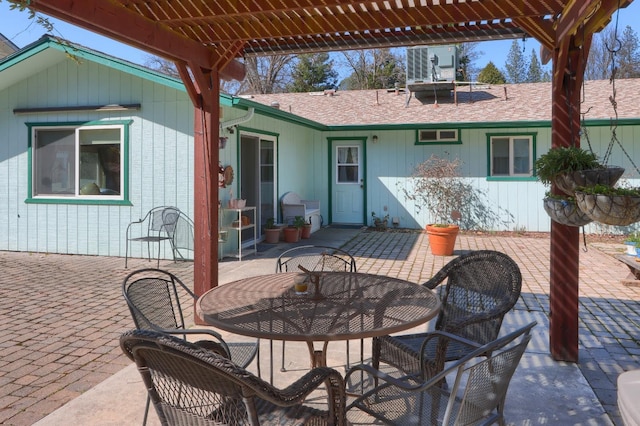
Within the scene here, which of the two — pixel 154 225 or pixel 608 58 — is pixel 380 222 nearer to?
pixel 154 225

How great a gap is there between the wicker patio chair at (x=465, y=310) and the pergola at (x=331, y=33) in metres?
0.87

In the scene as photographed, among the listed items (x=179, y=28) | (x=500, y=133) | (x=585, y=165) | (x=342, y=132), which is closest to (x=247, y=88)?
(x=342, y=132)

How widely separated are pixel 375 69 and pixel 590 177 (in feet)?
74.7

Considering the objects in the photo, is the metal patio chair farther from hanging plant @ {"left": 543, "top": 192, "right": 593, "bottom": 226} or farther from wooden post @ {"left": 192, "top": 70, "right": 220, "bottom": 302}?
hanging plant @ {"left": 543, "top": 192, "right": 593, "bottom": 226}

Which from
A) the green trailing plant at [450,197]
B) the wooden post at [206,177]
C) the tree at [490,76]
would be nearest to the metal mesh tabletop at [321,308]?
the wooden post at [206,177]

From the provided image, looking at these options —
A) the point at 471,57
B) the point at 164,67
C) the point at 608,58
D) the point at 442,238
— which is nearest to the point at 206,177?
the point at 442,238

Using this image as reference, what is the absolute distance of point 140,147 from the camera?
24.9ft

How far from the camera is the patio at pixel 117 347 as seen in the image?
274 cm

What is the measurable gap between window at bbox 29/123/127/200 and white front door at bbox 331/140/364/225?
550 cm

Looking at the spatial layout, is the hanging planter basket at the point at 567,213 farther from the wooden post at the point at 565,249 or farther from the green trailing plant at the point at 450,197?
the green trailing plant at the point at 450,197

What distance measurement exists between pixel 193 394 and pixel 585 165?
2519mm

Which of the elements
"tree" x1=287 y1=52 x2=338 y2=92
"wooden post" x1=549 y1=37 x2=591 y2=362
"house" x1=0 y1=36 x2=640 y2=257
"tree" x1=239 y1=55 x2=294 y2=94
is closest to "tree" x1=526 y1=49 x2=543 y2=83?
"tree" x1=287 y1=52 x2=338 y2=92

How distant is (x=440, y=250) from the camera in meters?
7.76

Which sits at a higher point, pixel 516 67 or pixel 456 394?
pixel 516 67
